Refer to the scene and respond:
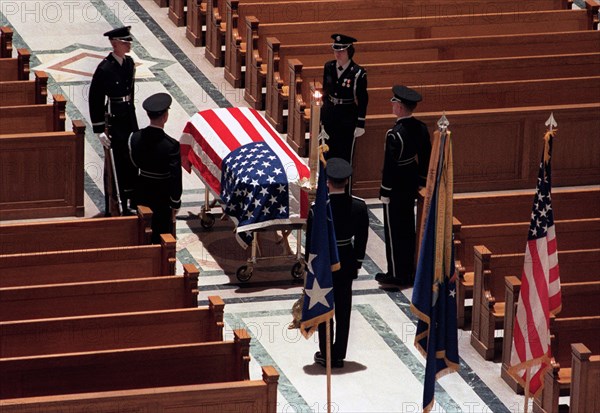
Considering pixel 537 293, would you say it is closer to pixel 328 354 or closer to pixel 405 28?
pixel 328 354

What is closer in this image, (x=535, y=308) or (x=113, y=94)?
(x=535, y=308)

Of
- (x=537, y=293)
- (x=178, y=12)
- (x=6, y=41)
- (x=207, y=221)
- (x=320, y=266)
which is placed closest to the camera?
(x=537, y=293)

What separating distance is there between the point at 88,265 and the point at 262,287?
204 centimetres

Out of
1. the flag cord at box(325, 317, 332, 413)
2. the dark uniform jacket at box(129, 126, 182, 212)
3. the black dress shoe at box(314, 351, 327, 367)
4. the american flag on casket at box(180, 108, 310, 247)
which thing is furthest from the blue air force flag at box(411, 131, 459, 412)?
the dark uniform jacket at box(129, 126, 182, 212)

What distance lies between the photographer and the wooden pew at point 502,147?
15227mm

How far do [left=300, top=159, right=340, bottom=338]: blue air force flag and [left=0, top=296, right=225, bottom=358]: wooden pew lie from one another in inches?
25.4

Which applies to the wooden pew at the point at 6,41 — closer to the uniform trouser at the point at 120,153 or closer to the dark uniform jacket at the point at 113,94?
the dark uniform jacket at the point at 113,94

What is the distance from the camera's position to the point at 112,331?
11047 mm

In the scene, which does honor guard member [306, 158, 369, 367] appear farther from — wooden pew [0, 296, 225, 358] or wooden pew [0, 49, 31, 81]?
wooden pew [0, 49, 31, 81]

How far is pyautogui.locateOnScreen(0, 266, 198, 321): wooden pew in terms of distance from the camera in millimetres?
11297

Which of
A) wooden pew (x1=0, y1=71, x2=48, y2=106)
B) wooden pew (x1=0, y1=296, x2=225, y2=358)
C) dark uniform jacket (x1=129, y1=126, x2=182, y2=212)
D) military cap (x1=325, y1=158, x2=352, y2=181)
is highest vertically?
wooden pew (x1=0, y1=71, x2=48, y2=106)

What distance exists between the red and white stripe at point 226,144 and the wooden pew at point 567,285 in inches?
68.8

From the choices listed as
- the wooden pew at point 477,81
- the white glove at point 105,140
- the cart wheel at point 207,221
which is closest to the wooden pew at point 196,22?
the wooden pew at point 477,81

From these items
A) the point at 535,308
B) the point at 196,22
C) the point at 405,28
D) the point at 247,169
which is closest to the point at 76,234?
the point at 247,169
